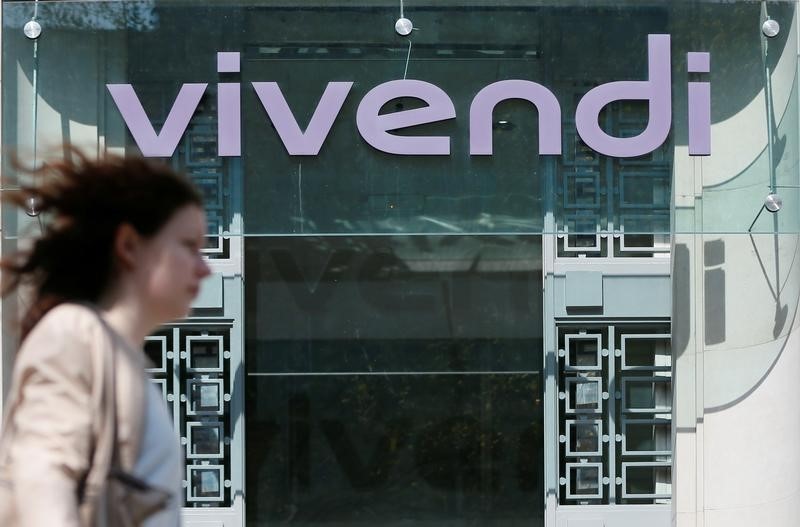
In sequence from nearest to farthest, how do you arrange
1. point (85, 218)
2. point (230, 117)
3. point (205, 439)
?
point (85, 218)
point (230, 117)
point (205, 439)

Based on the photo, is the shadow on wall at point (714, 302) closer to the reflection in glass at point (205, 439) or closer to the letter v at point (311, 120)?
the letter v at point (311, 120)

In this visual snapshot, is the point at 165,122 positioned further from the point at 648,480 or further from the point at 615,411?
the point at 648,480

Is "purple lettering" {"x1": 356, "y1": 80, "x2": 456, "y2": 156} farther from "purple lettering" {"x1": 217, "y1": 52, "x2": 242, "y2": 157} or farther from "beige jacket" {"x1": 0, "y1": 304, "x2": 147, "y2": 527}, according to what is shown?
"beige jacket" {"x1": 0, "y1": 304, "x2": 147, "y2": 527}

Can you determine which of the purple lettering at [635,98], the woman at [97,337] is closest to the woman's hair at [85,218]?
the woman at [97,337]

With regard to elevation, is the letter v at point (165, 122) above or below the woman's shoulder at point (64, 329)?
above

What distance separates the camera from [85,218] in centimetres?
203

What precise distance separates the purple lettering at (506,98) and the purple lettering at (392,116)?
0.16 meters

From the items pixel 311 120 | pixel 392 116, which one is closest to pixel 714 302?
pixel 392 116

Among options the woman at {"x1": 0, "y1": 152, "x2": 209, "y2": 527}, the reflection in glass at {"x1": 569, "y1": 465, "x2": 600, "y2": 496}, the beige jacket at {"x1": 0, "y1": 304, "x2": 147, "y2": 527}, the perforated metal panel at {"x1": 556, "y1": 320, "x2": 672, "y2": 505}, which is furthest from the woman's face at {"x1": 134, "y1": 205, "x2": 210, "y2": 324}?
the reflection in glass at {"x1": 569, "y1": 465, "x2": 600, "y2": 496}

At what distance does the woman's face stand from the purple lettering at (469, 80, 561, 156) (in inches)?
207

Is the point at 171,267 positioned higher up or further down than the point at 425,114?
further down

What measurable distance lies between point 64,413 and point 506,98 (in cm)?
562

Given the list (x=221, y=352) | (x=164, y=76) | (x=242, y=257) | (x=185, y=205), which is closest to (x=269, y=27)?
(x=164, y=76)

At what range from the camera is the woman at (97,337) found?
186 centimetres
